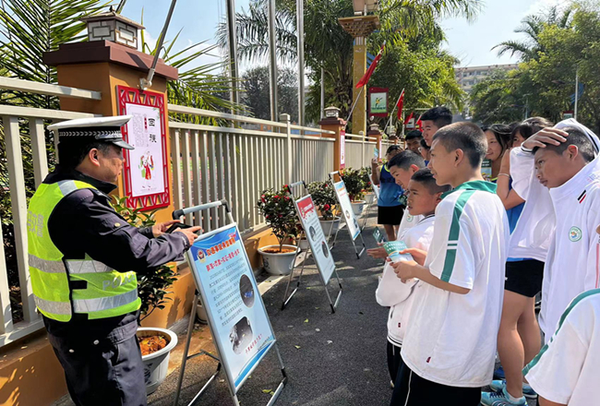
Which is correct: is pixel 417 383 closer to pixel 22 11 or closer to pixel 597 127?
pixel 22 11

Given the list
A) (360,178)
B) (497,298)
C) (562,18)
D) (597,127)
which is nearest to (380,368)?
(497,298)

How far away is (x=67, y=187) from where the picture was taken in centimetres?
172

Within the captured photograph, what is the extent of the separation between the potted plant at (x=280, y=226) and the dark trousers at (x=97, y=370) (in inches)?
135

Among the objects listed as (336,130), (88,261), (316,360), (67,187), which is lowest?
(316,360)

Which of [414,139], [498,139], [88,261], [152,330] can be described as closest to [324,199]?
[414,139]

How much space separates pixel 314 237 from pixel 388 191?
70.4 inches

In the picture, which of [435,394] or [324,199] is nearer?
[435,394]

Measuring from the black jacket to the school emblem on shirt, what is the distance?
1.96m

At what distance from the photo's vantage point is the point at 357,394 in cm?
285

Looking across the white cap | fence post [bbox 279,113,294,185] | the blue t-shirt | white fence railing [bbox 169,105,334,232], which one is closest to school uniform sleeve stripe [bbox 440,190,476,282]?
the white cap

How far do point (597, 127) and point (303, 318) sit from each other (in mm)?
39895

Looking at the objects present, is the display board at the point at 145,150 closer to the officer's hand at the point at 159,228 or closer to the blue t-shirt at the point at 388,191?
the officer's hand at the point at 159,228

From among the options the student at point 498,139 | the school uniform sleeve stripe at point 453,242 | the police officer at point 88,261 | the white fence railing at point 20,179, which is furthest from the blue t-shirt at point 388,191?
the police officer at point 88,261

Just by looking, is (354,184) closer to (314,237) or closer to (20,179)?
(314,237)
